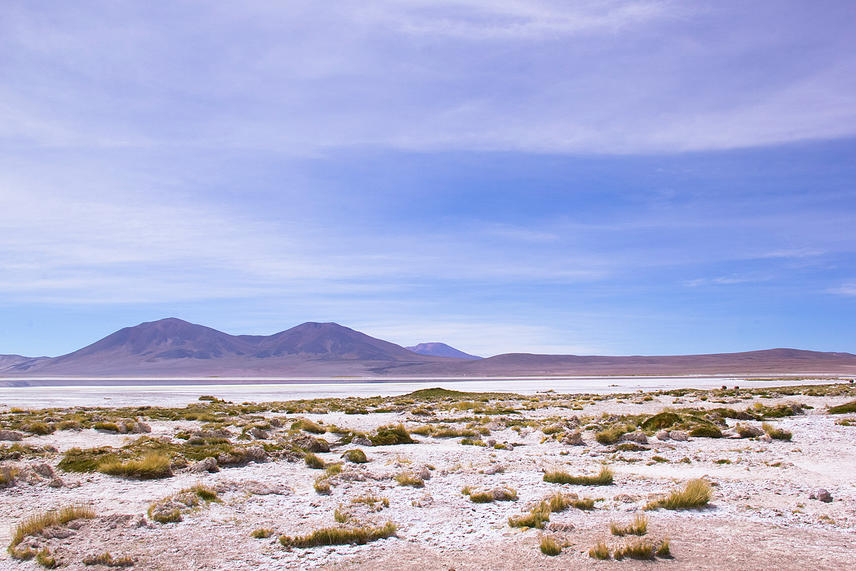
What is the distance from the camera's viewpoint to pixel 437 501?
10.2 metres

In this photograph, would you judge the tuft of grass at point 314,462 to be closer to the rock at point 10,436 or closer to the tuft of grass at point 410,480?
the tuft of grass at point 410,480

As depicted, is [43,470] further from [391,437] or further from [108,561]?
[391,437]

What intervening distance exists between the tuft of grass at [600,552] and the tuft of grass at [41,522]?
688 centimetres

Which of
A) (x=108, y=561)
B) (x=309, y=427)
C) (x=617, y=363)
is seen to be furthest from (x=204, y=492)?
(x=617, y=363)

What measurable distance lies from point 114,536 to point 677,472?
413 inches

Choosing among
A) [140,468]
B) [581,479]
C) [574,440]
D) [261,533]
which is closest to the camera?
[261,533]

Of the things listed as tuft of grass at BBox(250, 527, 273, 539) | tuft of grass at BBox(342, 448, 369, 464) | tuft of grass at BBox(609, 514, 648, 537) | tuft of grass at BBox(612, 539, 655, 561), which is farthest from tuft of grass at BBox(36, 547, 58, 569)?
tuft of grass at BBox(342, 448, 369, 464)

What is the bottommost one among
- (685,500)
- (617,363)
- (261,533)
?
(261,533)

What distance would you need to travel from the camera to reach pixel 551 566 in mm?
7027

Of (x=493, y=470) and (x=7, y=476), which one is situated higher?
(x=7, y=476)

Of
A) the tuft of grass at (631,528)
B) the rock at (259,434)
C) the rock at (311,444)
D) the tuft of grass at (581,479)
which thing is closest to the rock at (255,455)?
the rock at (311,444)

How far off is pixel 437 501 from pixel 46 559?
562 centimetres

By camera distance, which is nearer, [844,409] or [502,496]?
[502,496]

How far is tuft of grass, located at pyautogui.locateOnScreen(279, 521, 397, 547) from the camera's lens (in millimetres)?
7957
